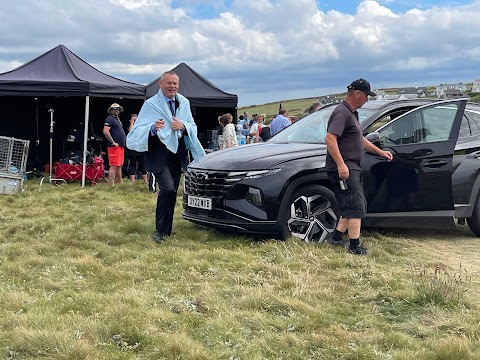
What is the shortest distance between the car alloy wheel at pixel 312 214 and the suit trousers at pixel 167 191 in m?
1.33

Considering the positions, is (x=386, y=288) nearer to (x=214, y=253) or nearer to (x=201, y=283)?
(x=201, y=283)

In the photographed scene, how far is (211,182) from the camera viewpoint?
5703mm

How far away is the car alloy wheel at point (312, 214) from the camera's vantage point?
556 centimetres

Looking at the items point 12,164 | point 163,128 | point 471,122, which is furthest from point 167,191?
point 12,164

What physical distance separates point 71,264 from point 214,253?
4.28ft

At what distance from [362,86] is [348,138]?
52cm

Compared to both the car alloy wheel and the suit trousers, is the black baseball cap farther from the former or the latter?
the suit trousers

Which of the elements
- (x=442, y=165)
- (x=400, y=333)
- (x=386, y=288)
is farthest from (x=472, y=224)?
(x=400, y=333)

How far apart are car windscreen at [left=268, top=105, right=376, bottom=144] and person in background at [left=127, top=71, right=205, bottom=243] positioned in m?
1.29

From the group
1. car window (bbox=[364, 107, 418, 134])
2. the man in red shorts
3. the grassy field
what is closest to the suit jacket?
the grassy field

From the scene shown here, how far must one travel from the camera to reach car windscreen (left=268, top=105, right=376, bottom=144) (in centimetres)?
630

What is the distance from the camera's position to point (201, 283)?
165 inches

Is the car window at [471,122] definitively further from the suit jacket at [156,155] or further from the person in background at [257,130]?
the person in background at [257,130]

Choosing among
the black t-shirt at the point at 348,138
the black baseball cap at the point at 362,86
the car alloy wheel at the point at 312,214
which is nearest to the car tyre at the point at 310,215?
the car alloy wheel at the point at 312,214
